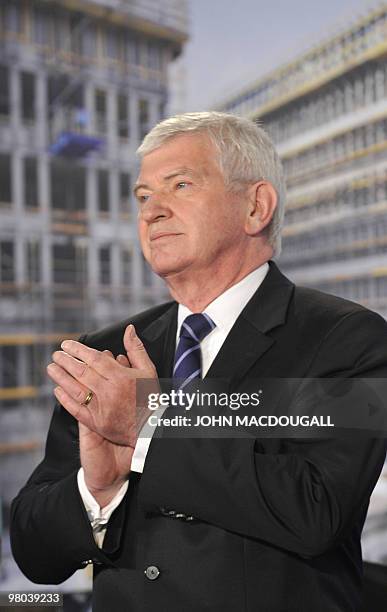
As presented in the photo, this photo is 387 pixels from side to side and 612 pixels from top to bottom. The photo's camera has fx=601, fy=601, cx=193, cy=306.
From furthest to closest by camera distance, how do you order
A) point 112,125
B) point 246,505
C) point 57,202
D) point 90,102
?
1. point 57,202
2. point 90,102
3. point 112,125
4. point 246,505

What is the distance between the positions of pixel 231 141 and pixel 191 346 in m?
0.41

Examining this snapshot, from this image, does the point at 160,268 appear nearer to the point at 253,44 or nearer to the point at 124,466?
the point at 124,466

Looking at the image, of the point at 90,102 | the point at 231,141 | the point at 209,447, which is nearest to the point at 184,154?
the point at 231,141

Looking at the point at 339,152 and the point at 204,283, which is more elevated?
the point at 339,152

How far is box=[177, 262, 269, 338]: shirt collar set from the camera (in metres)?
1.19

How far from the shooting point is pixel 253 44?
3197 millimetres

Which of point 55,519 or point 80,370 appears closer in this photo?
point 80,370

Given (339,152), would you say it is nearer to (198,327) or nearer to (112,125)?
(112,125)

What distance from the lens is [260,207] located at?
122 cm

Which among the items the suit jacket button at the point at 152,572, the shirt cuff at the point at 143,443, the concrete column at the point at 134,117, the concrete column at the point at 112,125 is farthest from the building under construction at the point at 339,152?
the shirt cuff at the point at 143,443

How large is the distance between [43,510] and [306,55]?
2.96 meters

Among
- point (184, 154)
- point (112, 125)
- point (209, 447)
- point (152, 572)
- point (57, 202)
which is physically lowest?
point (152, 572)

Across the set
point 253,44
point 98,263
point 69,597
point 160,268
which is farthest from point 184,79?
point 69,597

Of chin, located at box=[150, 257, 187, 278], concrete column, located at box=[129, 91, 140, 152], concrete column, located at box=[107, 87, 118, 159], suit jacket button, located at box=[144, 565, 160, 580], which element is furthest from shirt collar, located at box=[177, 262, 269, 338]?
concrete column, located at box=[107, 87, 118, 159]
